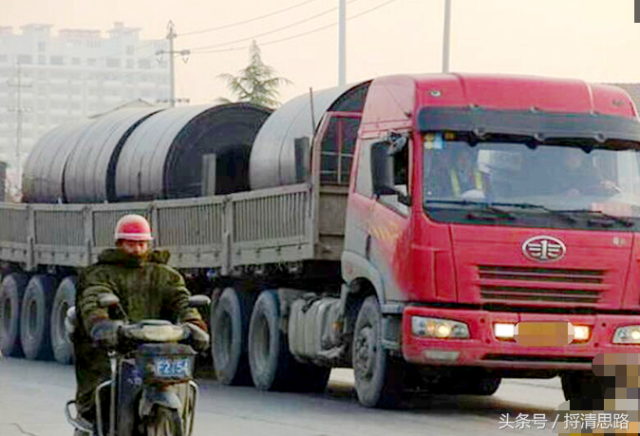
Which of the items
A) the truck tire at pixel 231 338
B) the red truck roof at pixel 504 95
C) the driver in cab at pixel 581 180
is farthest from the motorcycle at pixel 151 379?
the truck tire at pixel 231 338

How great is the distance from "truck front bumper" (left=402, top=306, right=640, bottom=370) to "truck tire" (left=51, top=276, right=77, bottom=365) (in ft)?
36.1

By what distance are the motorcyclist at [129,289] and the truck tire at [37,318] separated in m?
17.2

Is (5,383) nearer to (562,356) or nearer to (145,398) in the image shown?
(562,356)

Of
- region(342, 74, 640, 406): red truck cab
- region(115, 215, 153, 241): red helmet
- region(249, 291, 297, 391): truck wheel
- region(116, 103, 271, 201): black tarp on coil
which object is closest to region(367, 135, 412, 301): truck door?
region(342, 74, 640, 406): red truck cab

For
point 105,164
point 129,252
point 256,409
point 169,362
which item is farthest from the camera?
point 105,164

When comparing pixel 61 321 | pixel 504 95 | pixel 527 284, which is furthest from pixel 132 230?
pixel 61 321

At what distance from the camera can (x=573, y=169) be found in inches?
655

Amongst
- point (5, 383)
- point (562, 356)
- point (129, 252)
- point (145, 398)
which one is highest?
point (129, 252)

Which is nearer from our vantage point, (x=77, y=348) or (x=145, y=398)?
(x=145, y=398)

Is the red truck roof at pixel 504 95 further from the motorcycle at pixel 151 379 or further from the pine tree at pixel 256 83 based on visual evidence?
the pine tree at pixel 256 83

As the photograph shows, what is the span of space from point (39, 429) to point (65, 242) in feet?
40.4

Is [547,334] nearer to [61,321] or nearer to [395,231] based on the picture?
[395,231]

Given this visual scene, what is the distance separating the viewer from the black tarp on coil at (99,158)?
2706 centimetres

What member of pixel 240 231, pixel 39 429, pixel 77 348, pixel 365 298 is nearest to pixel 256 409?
pixel 365 298
